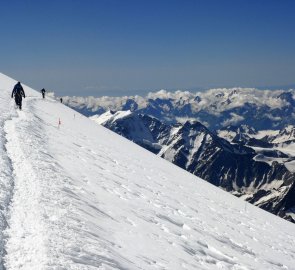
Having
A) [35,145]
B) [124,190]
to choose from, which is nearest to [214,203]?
[124,190]

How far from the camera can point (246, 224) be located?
23594mm

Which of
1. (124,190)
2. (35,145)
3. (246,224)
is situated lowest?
(246,224)

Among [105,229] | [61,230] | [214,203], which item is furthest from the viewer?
[214,203]

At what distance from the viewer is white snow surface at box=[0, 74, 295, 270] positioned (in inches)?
365

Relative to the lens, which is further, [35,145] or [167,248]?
[35,145]

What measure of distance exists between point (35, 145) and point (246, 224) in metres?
13.0

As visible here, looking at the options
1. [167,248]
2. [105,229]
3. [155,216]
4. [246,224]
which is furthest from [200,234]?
[246,224]

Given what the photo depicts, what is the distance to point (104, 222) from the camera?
1257 centimetres

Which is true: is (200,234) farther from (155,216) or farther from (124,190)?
(124,190)

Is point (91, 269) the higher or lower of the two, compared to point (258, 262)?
higher

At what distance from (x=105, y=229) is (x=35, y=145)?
34.5 feet

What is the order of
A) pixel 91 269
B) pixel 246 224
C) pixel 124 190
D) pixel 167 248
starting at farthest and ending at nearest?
pixel 246 224 → pixel 124 190 → pixel 167 248 → pixel 91 269

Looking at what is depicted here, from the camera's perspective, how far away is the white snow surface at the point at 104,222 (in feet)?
30.4

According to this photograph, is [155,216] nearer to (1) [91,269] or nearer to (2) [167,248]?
(2) [167,248]
